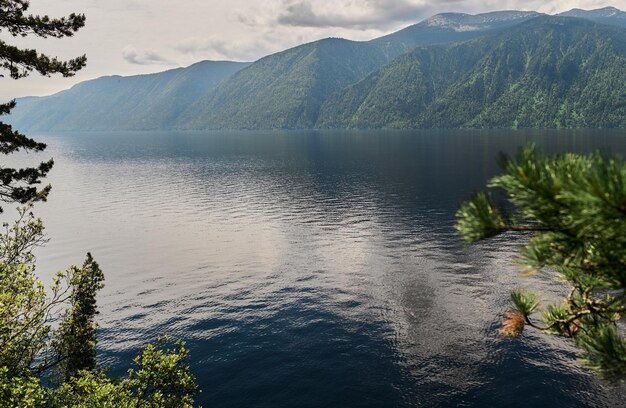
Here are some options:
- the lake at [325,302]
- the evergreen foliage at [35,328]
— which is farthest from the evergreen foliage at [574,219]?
the evergreen foliage at [35,328]

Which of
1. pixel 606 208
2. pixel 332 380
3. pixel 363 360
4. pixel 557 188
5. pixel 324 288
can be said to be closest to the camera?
pixel 606 208

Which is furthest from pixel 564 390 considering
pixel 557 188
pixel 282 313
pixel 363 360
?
pixel 557 188

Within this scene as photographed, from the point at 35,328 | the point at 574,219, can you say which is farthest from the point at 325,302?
the point at 574,219

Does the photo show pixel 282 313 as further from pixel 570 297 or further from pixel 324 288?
pixel 570 297

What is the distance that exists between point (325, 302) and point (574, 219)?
5880 cm

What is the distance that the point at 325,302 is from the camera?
63.9 metres

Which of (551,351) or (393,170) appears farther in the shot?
(393,170)

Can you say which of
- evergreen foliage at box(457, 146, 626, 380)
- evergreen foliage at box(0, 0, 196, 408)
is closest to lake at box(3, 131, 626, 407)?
evergreen foliage at box(457, 146, 626, 380)

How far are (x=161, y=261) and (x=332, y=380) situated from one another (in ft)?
179

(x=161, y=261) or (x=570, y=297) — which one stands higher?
(x=570, y=297)

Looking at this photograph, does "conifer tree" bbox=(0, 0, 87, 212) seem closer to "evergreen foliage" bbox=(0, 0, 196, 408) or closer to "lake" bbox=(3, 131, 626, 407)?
"evergreen foliage" bbox=(0, 0, 196, 408)

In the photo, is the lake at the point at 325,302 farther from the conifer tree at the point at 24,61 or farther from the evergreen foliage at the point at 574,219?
the conifer tree at the point at 24,61

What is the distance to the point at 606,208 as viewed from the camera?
6.46 metres

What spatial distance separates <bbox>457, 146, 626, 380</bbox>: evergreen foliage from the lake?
1389mm
